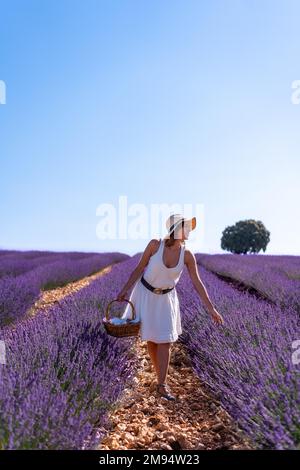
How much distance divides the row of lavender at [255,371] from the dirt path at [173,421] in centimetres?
16

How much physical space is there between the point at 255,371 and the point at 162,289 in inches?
31.4

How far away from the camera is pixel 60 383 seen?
2133 millimetres

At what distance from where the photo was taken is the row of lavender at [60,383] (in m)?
1.64

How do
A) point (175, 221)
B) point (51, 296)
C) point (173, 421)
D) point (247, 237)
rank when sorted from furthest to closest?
point (247, 237) → point (51, 296) → point (175, 221) → point (173, 421)

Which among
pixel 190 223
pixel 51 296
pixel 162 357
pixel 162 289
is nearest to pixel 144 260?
pixel 162 289

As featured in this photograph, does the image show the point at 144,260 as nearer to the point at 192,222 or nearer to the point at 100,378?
the point at 192,222

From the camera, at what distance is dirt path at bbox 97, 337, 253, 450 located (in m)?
2.23

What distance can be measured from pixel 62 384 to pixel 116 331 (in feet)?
1.64

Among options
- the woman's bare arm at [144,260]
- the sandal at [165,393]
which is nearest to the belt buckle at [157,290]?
the woman's bare arm at [144,260]

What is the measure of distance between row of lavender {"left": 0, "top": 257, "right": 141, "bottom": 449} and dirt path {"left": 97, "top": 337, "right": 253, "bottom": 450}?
0.15 m

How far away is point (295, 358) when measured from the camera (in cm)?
220

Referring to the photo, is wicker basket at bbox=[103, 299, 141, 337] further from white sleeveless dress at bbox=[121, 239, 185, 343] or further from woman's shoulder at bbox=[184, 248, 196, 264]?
woman's shoulder at bbox=[184, 248, 196, 264]
